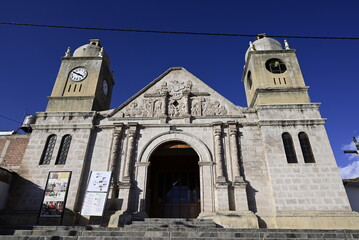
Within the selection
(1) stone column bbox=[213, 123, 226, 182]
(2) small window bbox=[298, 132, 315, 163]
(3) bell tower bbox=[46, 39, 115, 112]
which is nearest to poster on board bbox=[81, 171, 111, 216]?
(1) stone column bbox=[213, 123, 226, 182]

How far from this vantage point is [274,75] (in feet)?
54.8

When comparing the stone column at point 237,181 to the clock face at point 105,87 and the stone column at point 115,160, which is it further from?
the clock face at point 105,87

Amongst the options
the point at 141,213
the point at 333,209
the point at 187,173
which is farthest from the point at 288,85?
the point at 141,213

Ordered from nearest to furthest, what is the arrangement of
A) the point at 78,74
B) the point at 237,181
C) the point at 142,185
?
1. the point at 237,181
2. the point at 142,185
3. the point at 78,74

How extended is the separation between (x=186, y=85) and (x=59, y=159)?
9.48 m

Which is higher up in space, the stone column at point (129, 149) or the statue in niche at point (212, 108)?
the statue in niche at point (212, 108)

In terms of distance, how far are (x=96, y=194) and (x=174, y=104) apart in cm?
764

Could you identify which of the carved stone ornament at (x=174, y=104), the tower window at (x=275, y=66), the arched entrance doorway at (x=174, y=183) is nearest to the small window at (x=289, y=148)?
the carved stone ornament at (x=174, y=104)

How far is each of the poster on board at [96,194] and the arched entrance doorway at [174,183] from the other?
3.72 m

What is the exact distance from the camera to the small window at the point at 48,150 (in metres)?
14.0

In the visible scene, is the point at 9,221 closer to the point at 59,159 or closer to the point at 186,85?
the point at 59,159

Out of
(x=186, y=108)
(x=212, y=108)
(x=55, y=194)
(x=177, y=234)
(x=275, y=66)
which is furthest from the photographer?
(x=275, y=66)

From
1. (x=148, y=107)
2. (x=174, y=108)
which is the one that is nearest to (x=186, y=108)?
(x=174, y=108)

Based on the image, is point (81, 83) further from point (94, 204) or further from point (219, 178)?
point (219, 178)
